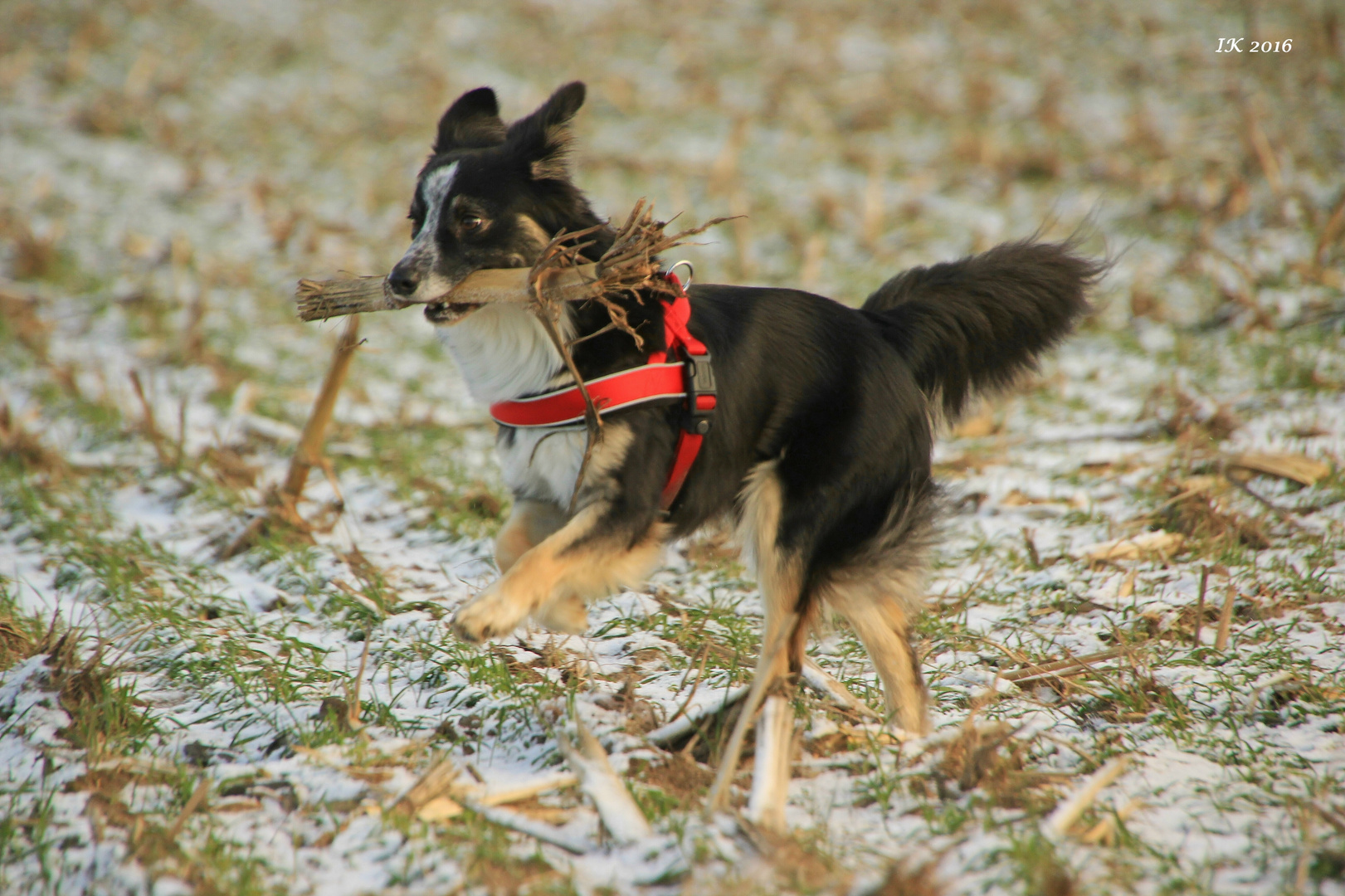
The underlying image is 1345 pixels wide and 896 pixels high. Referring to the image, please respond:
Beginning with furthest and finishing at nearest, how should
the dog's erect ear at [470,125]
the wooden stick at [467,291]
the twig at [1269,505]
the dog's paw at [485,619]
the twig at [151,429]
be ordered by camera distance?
the twig at [151,429] < the twig at [1269,505] < the dog's erect ear at [470,125] < the wooden stick at [467,291] < the dog's paw at [485,619]

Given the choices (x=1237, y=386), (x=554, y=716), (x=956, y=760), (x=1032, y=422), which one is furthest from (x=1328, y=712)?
(x=1237, y=386)

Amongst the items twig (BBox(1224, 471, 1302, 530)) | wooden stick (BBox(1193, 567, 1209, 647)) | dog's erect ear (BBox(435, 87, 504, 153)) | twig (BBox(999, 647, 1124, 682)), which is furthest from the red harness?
twig (BBox(1224, 471, 1302, 530))

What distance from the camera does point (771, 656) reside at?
Result: 8.25 feet

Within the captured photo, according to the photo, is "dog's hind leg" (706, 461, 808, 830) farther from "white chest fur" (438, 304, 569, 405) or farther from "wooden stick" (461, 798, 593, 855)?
"white chest fur" (438, 304, 569, 405)

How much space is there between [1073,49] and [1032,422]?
30.0 feet

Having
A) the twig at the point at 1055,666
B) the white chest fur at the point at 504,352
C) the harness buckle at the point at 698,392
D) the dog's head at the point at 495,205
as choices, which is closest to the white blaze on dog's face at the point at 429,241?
the dog's head at the point at 495,205

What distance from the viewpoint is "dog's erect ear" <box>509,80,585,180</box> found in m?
2.95

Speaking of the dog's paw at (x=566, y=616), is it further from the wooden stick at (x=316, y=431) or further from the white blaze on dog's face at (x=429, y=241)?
the wooden stick at (x=316, y=431)

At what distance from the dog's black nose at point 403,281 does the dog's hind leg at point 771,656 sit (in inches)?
45.8

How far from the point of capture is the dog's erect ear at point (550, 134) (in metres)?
2.95

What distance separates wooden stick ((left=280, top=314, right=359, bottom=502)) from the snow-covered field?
0.20 m

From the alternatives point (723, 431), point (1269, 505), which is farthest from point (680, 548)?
point (1269, 505)

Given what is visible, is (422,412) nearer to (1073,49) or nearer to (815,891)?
(815,891)

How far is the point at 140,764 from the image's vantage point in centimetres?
252
